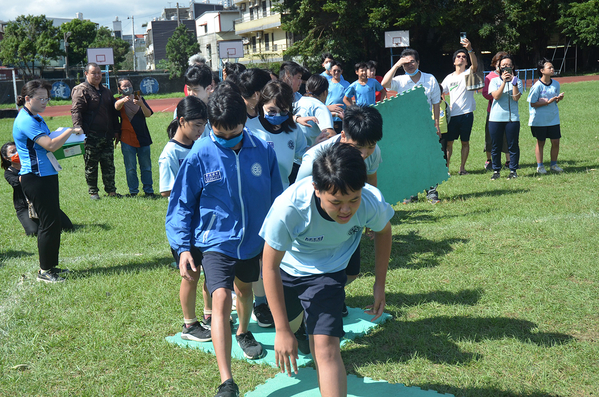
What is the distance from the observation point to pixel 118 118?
371 inches

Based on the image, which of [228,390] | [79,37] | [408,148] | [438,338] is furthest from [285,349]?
[79,37]

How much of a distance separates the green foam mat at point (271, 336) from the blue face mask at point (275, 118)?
1665 mm

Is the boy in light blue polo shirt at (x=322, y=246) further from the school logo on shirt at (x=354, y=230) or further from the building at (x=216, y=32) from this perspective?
the building at (x=216, y=32)

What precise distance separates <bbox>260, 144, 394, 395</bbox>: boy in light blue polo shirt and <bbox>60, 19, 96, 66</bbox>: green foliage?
61521mm

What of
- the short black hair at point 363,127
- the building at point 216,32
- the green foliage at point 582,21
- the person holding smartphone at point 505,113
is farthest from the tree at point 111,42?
the short black hair at point 363,127

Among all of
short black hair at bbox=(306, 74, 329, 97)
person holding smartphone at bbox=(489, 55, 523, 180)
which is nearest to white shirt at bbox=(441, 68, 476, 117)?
person holding smartphone at bbox=(489, 55, 523, 180)

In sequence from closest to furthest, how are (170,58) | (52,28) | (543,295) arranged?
(543,295) < (52,28) < (170,58)

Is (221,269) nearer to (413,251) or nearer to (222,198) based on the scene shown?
(222,198)

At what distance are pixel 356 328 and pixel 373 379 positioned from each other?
0.74 metres

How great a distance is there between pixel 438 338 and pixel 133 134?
7.10 metres

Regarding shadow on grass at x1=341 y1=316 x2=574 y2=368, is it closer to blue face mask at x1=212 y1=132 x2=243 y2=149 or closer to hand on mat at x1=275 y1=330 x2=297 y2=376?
hand on mat at x1=275 y1=330 x2=297 y2=376

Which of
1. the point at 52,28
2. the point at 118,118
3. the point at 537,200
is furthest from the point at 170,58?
the point at 537,200

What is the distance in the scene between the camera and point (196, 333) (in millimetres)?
4012

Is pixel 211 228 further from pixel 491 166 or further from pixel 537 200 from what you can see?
pixel 491 166
